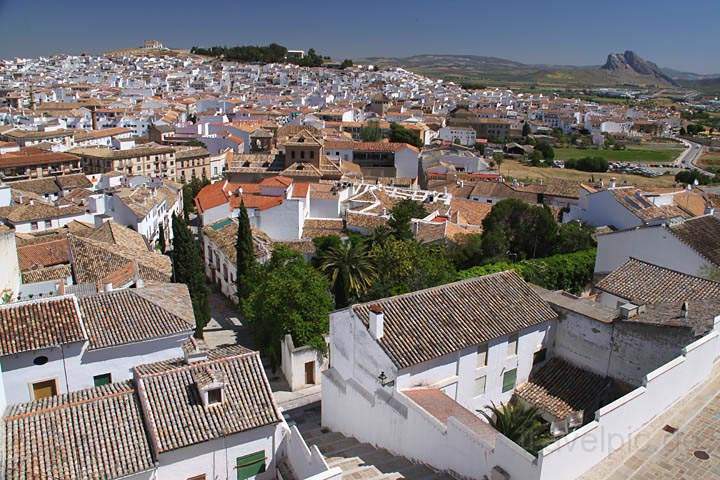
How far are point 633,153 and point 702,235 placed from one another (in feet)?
316

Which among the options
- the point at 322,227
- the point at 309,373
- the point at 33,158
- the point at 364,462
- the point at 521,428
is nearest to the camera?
the point at 521,428

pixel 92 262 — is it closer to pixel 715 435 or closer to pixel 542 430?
pixel 542 430

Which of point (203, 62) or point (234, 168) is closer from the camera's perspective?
point (234, 168)

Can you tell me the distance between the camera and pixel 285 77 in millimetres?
164000

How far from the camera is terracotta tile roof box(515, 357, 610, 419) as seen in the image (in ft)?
53.3

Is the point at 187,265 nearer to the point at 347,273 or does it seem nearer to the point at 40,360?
the point at 347,273

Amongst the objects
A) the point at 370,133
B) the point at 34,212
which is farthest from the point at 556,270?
the point at 370,133

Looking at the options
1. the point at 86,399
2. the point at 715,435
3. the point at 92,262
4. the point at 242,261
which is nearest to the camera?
the point at 715,435

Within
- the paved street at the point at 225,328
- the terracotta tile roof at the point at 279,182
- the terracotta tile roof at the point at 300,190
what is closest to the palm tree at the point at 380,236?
the paved street at the point at 225,328

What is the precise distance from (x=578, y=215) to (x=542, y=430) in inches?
980

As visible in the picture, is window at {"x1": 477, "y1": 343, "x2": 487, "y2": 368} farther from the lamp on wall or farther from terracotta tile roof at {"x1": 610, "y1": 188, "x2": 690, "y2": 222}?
terracotta tile roof at {"x1": 610, "y1": 188, "x2": 690, "y2": 222}

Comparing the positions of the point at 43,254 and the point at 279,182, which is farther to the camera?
the point at 279,182

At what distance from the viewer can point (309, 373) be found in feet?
70.8

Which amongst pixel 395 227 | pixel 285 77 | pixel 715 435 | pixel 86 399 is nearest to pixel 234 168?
pixel 395 227
